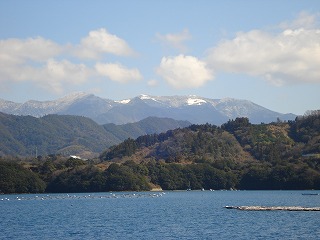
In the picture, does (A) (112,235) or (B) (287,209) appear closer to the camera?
(A) (112,235)

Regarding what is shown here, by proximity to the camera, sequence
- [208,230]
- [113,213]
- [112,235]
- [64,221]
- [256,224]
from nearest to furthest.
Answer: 1. [112,235]
2. [208,230]
3. [256,224]
4. [64,221]
5. [113,213]

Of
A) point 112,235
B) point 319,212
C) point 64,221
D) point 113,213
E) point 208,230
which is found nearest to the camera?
point 112,235

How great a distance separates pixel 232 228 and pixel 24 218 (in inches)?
1572

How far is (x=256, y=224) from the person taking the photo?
82750mm

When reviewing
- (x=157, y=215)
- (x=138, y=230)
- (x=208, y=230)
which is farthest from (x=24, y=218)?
(x=208, y=230)

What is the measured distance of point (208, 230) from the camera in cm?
7669

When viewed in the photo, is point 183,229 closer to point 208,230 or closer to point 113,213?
point 208,230

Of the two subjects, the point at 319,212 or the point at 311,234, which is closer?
the point at 311,234

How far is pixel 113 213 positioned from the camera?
10869 centimetres

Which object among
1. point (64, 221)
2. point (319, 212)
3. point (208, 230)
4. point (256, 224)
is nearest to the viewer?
point (208, 230)

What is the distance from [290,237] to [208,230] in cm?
1268

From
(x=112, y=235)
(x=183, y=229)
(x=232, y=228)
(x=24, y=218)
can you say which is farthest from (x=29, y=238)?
(x=24, y=218)

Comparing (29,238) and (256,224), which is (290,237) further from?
(29,238)

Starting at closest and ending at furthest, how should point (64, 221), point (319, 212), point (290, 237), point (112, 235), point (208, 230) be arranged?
point (290, 237), point (112, 235), point (208, 230), point (64, 221), point (319, 212)
